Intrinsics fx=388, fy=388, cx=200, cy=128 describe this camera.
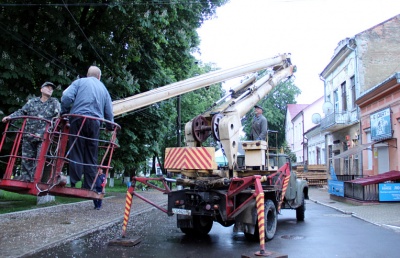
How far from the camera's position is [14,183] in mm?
4820

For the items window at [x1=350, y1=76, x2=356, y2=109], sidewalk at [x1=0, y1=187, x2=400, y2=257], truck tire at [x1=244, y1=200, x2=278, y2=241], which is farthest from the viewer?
window at [x1=350, y1=76, x2=356, y2=109]

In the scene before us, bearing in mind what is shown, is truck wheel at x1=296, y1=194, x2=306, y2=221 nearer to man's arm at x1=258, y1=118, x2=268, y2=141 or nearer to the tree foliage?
man's arm at x1=258, y1=118, x2=268, y2=141

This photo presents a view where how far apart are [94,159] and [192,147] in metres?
4.09

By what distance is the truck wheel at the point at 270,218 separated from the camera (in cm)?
906

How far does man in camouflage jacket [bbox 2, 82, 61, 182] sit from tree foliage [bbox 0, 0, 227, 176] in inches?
235

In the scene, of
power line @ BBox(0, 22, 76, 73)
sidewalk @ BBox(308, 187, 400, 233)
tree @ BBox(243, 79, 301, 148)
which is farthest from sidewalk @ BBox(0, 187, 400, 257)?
tree @ BBox(243, 79, 301, 148)

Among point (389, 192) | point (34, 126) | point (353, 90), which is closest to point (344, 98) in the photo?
point (353, 90)

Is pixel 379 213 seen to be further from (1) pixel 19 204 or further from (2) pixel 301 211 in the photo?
(1) pixel 19 204

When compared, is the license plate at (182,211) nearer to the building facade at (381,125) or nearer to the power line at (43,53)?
the power line at (43,53)

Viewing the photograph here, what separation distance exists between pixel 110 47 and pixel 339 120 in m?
17.9

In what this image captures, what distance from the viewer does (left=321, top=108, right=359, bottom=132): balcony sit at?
2447 centimetres

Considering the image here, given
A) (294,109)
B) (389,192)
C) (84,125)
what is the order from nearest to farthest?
(84,125), (389,192), (294,109)

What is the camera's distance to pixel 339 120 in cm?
2625

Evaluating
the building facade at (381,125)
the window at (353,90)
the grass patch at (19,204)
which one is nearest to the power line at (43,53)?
the grass patch at (19,204)
